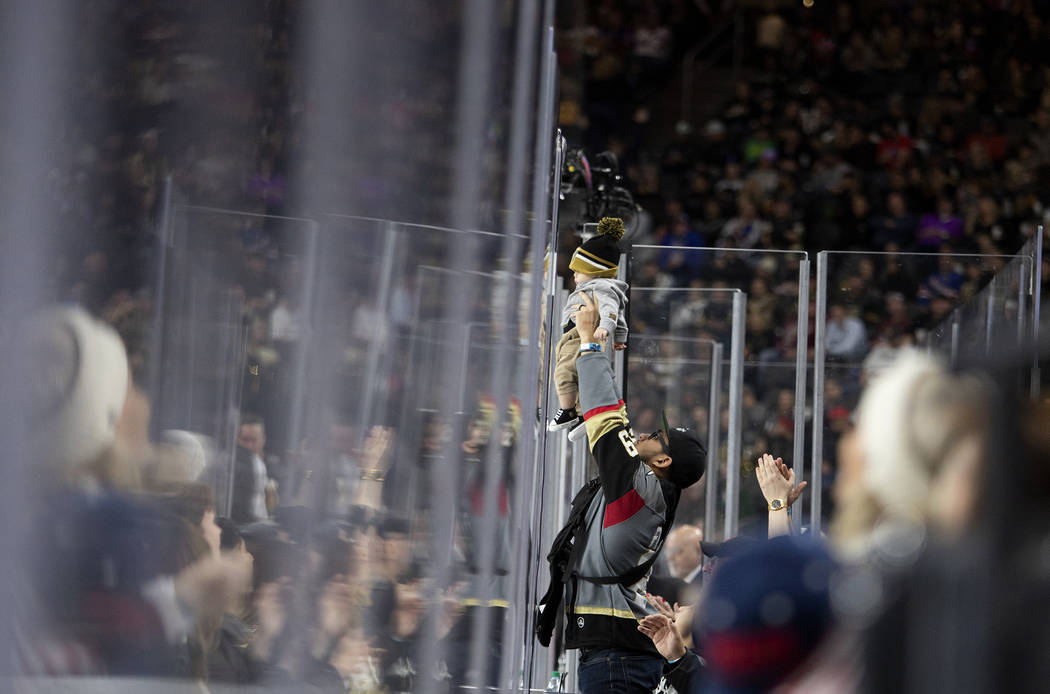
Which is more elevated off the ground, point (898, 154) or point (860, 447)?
point (898, 154)

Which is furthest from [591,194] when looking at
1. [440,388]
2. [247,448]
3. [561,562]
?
[247,448]

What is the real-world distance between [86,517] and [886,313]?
427 centimetres

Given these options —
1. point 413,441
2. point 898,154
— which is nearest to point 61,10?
point 413,441

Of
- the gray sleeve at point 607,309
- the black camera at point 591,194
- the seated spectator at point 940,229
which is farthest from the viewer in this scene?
the seated spectator at point 940,229

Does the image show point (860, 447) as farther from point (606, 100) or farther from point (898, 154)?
point (606, 100)

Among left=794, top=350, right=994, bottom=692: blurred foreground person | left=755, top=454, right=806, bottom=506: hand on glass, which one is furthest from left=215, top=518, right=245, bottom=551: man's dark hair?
left=755, top=454, right=806, bottom=506: hand on glass

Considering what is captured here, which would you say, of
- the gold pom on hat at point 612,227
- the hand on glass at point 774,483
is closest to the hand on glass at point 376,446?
the hand on glass at point 774,483

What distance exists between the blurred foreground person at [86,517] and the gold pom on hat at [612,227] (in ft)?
9.76

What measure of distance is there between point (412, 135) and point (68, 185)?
448mm

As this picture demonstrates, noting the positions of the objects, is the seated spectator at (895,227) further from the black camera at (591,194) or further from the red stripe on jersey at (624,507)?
the red stripe on jersey at (624,507)

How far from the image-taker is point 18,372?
45cm

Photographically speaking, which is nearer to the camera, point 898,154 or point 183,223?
point 183,223

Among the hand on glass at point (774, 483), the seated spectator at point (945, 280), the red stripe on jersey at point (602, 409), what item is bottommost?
the hand on glass at point (774, 483)

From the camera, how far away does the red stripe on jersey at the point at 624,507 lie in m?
3.04
